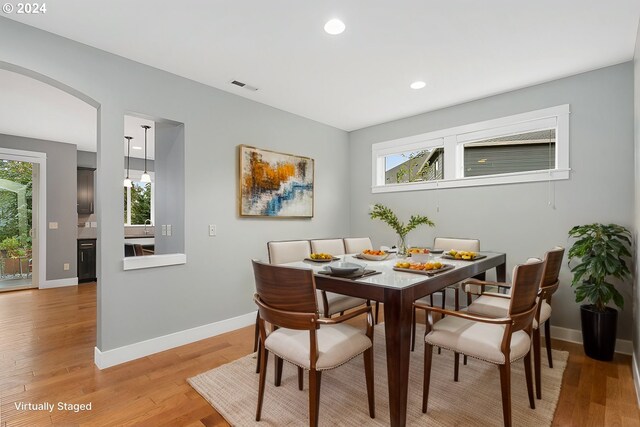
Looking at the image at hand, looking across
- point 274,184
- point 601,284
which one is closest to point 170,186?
point 274,184

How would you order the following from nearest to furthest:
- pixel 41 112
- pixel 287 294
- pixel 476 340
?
pixel 287 294 < pixel 476 340 < pixel 41 112

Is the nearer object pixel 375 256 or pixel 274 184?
pixel 375 256

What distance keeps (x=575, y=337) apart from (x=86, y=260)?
7.68 meters

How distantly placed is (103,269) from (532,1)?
3696mm

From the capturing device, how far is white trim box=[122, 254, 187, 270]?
2660 millimetres

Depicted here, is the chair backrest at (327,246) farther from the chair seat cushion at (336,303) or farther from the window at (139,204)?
the window at (139,204)

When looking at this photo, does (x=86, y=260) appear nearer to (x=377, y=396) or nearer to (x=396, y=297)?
(x=377, y=396)

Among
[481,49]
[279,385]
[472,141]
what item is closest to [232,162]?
[279,385]

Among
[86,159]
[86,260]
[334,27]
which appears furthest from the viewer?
[86,159]

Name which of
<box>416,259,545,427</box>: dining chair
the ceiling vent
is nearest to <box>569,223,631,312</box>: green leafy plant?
<box>416,259,545,427</box>: dining chair

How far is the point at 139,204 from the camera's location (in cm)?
725

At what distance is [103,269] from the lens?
2.53m

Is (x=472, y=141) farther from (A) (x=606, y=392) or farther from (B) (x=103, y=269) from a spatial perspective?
(B) (x=103, y=269)

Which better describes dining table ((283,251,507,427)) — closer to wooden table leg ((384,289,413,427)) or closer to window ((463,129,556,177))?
wooden table leg ((384,289,413,427))
